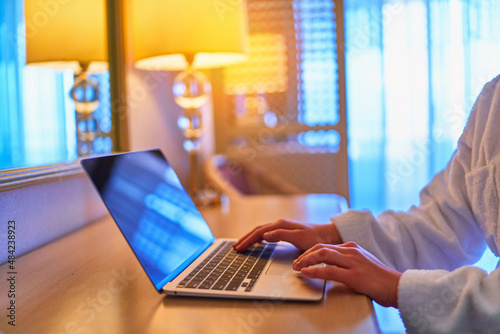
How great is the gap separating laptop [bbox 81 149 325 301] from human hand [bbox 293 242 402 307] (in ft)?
0.07

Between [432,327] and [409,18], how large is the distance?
2690mm

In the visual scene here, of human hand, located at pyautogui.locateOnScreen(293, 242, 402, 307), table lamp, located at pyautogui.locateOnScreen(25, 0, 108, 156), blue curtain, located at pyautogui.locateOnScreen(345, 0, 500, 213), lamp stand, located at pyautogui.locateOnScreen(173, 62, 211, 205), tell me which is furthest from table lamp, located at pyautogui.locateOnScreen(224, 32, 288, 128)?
human hand, located at pyautogui.locateOnScreen(293, 242, 402, 307)

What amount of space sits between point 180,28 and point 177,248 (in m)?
0.82

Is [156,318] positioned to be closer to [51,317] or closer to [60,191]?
[51,317]

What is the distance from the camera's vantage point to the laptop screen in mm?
643

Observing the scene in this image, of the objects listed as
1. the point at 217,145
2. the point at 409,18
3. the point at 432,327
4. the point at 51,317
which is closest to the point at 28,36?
the point at 51,317

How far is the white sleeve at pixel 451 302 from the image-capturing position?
1.77ft

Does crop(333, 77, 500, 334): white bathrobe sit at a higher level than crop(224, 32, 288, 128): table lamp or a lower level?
lower

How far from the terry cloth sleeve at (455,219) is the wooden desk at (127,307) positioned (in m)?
0.22

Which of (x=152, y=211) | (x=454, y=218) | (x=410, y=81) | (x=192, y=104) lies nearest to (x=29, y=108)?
(x=152, y=211)

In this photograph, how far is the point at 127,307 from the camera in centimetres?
59

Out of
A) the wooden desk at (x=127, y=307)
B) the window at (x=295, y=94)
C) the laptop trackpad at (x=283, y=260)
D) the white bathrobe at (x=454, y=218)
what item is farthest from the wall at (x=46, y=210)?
the window at (x=295, y=94)

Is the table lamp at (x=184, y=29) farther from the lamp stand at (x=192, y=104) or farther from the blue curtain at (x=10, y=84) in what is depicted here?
the blue curtain at (x=10, y=84)

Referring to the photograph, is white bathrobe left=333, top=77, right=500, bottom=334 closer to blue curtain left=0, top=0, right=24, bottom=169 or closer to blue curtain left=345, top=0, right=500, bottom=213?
blue curtain left=0, top=0, right=24, bottom=169
